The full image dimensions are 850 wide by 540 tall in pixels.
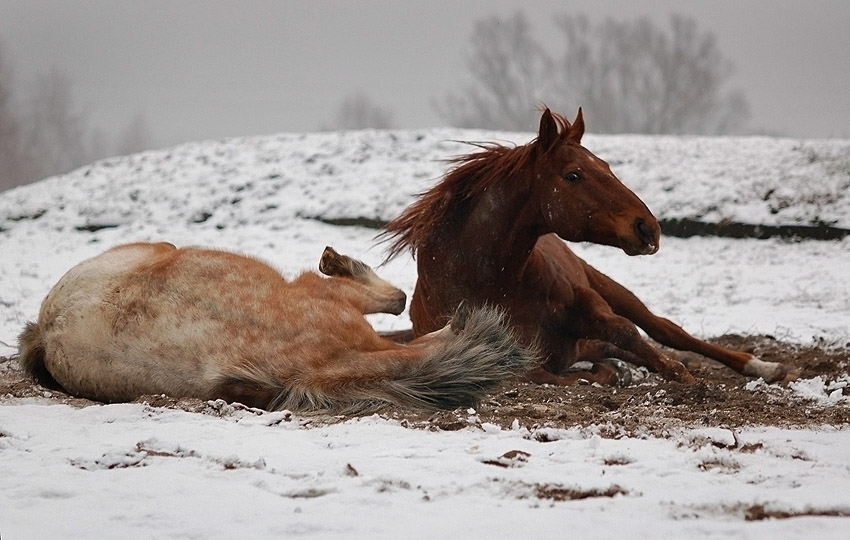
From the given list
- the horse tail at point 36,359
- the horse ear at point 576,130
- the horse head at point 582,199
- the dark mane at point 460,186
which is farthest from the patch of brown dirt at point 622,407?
the horse ear at point 576,130

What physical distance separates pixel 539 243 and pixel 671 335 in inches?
42.0

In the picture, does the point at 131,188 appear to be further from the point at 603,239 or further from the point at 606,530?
the point at 606,530

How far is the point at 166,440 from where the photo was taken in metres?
2.79


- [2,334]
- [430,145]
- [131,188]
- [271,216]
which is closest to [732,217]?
[430,145]

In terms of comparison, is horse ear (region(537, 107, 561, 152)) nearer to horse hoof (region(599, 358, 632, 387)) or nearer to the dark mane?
the dark mane

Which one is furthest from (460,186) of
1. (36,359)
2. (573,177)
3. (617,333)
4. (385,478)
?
(385,478)

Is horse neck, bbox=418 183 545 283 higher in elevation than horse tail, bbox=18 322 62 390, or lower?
higher

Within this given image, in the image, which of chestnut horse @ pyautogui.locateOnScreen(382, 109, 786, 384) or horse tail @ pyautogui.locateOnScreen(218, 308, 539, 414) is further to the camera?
chestnut horse @ pyautogui.locateOnScreen(382, 109, 786, 384)

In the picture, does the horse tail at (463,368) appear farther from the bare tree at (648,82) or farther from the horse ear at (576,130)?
the bare tree at (648,82)

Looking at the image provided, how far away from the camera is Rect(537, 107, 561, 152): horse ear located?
15.5 feet


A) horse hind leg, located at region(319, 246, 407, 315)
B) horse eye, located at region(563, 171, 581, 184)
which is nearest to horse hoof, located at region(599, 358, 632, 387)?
horse eye, located at region(563, 171, 581, 184)

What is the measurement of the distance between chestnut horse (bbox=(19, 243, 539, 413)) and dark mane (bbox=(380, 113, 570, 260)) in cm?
151

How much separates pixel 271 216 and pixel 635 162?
5.99m

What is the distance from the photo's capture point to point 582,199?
15.4 ft
